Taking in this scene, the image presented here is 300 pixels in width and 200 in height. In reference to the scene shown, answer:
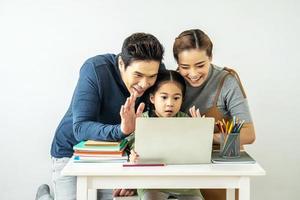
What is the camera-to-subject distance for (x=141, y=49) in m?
1.64

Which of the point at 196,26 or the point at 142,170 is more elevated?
the point at 196,26

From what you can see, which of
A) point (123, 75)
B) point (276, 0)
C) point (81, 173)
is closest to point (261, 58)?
point (276, 0)

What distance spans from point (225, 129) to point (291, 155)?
3.31 ft

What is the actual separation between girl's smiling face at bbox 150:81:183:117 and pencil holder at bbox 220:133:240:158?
23 centimetres

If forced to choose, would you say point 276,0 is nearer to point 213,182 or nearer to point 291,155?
point 291,155

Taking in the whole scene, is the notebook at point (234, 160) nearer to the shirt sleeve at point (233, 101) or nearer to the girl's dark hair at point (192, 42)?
the shirt sleeve at point (233, 101)

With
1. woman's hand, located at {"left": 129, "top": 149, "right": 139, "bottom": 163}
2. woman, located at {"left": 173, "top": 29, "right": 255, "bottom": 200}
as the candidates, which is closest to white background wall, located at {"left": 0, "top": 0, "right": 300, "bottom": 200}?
woman, located at {"left": 173, "top": 29, "right": 255, "bottom": 200}

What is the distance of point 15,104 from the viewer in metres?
2.40

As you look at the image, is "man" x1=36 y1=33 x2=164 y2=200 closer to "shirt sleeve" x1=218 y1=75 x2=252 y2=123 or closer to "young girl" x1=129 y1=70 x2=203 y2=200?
A: "young girl" x1=129 y1=70 x2=203 y2=200

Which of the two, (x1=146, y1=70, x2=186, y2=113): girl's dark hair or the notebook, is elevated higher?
(x1=146, y1=70, x2=186, y2=113): girl's dark hair

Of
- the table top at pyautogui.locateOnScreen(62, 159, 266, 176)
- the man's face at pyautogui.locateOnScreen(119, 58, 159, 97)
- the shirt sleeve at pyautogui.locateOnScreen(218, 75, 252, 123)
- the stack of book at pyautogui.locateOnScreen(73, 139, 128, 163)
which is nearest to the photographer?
the table top at pyautogui.locateOnScreen(62, 159, 266, 176)

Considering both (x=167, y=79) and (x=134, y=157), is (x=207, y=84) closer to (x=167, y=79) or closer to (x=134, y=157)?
(x=167, y=79)

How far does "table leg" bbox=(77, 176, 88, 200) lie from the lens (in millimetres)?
1392

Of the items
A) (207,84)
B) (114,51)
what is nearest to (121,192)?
(207,84)
